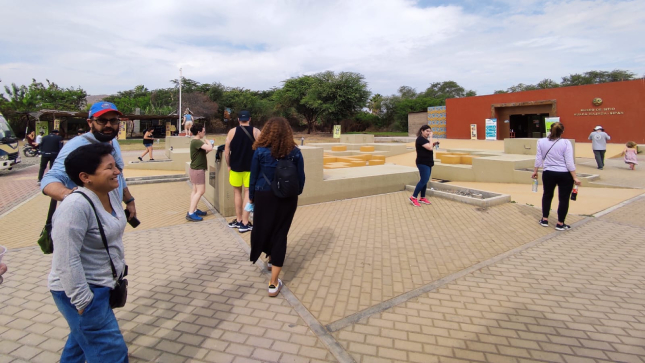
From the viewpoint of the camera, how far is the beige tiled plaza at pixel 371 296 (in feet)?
8.80

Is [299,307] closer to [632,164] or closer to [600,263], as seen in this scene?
[600,263]

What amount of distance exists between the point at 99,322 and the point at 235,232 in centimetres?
370

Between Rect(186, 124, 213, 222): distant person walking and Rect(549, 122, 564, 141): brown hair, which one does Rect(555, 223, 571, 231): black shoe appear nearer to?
Rect(549, 122, 564, 141): brown hair

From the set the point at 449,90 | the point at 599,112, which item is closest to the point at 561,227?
→ the point at 599,112

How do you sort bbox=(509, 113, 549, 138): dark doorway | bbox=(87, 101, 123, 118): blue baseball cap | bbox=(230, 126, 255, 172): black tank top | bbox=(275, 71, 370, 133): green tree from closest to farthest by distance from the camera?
bbox=(87, 101, 123, 118): blue baseball cap, bbox=(230, 126, 255, 172): black tank top, bbox=(509, 113, 549, 138): dark doorway, bbox=(275, 71, 370, 133): green tree

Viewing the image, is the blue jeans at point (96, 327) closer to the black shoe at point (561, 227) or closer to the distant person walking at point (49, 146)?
the black shoe at point (561, 227)

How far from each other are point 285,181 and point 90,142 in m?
1.54

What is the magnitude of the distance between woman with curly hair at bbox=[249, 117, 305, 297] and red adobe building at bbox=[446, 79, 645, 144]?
27780mm

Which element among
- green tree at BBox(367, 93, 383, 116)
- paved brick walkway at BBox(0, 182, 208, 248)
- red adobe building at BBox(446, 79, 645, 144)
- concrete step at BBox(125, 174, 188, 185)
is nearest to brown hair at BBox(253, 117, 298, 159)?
paved brick walkway at BBox(0, 182, 208, 248)

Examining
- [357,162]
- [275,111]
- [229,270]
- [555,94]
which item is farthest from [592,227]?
[275,111]

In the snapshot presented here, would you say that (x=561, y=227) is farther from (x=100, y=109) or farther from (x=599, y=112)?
(x=599, y=112)

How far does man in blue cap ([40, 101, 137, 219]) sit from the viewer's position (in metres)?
2.23

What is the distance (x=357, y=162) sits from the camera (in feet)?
42.7

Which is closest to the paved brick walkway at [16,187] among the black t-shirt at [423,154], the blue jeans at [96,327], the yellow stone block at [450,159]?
the blue jeans at [96,327]
